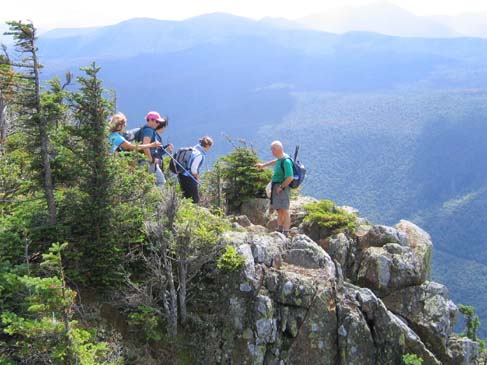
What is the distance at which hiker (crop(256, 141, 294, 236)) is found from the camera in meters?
10.4

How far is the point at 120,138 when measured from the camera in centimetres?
922

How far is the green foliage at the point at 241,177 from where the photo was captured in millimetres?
14086

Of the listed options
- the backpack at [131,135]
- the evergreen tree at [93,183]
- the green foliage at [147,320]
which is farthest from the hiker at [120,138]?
the green foliage at [147,320]

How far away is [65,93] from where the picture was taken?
23.9ft

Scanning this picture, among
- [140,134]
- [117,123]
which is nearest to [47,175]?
[117,123]

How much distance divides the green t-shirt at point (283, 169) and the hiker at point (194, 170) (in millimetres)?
1700

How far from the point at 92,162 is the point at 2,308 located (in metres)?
2.50

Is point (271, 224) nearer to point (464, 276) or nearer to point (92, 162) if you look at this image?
point (92, 162)

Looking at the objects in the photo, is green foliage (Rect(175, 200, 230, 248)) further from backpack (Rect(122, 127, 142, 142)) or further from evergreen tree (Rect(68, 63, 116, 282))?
backpack (Rect(122, 127, 142, 142))

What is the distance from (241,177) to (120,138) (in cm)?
550

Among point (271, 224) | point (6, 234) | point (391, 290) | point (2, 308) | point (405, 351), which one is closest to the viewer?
point (2, 308)

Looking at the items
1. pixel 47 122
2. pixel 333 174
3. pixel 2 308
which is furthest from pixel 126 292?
pixel 333 174

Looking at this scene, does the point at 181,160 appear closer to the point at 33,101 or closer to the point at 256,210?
the point at 256,210

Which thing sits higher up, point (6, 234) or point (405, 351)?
point (6, 234)
